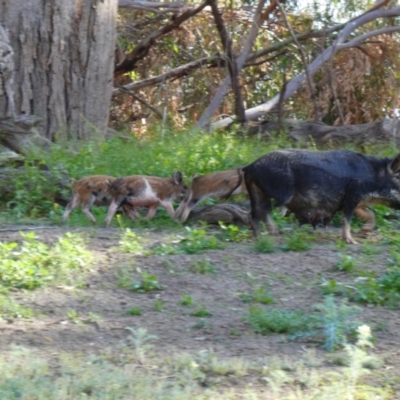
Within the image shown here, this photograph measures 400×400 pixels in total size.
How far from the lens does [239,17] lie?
20.6 meters

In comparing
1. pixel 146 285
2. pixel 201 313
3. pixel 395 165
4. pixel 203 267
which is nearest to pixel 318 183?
pixel 395 165

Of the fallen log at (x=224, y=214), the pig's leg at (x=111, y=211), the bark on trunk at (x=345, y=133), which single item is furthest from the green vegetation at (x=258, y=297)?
the bark on trunk at (x=345, y=133)

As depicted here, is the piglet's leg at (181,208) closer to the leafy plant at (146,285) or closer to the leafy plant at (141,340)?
the leafy plant at (146,285)

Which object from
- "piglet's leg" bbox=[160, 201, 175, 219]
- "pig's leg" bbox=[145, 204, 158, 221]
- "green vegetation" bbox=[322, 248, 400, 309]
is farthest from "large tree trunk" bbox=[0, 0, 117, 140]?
"green vegetation" bbox=[322, 248, 400, 309]

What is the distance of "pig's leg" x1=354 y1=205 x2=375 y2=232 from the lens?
1024 cm

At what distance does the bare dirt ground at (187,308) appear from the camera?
22.2 feet

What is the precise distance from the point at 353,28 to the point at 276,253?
11.1 metres

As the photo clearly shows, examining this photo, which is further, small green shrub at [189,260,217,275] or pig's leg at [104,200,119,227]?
pig's leg at [104,200,119,227]

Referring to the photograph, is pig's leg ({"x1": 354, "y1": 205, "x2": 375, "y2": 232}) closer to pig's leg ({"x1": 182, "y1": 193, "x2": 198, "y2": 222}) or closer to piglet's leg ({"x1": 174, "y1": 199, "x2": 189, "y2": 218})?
pig's leg ({"x1": 182, "y1": 193, "x2": 198, "y2": 222})

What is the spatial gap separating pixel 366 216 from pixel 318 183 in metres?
1.11

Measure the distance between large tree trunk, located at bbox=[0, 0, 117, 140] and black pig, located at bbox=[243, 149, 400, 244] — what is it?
510 centimetres

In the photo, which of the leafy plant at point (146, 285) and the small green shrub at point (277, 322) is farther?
the leafy plant at point (146, 285)

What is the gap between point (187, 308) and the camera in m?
7.61

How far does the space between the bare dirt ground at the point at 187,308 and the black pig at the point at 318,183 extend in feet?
1.28
